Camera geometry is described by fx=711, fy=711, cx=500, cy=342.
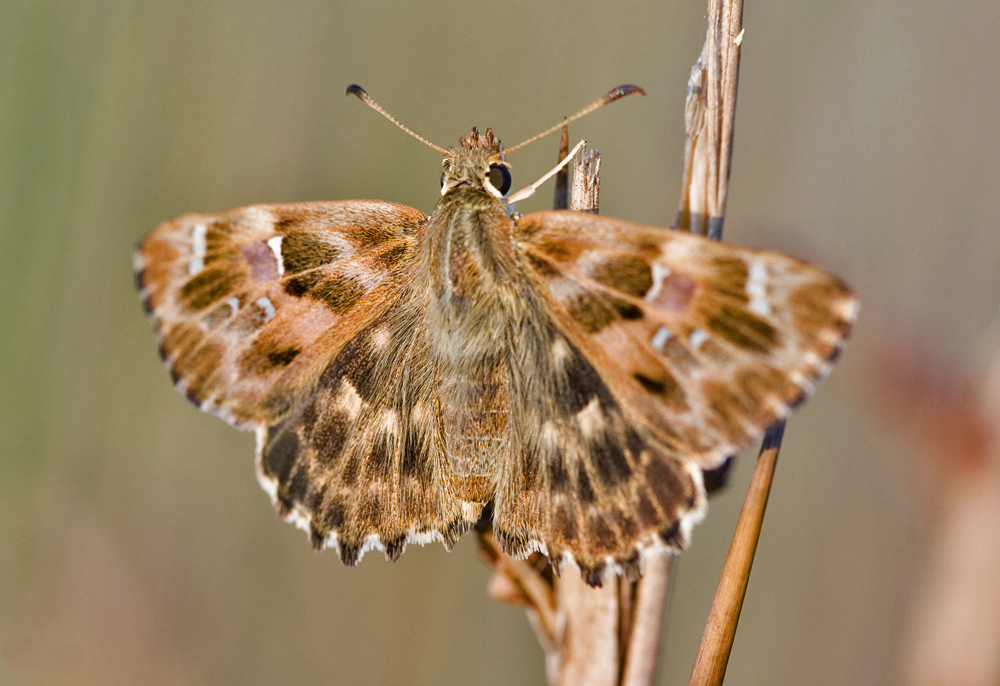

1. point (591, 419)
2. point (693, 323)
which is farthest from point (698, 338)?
point (591, 419)

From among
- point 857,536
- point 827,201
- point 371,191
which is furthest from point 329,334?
point 857,536

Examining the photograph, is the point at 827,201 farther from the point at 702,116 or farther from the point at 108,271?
the point at 108,271

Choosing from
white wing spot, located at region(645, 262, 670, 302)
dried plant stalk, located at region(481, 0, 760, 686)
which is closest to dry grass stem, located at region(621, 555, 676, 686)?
dried plant stalk, located at region(481, 0, 760, 686)

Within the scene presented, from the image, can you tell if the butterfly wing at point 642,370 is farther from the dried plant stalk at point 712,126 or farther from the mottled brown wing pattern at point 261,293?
the mottled brown wing pattern at point 261,293

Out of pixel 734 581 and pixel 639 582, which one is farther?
pixel 639 582

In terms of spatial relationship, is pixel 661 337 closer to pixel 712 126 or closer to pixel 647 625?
pixel 712 126

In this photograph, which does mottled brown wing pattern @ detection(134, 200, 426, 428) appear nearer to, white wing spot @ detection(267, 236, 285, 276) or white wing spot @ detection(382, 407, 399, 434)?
white wing spot @ detection(267, 236, 285, 276)

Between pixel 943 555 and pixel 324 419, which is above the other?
pixel 324 419
